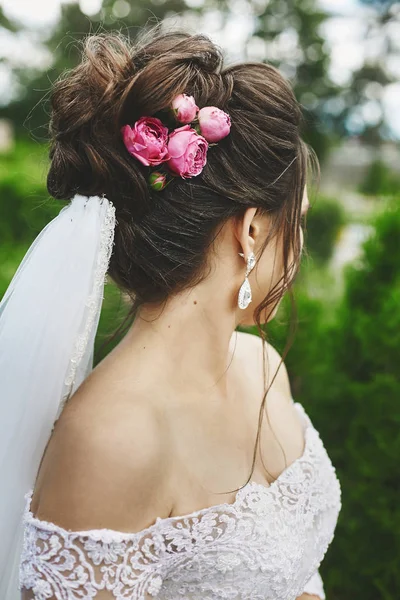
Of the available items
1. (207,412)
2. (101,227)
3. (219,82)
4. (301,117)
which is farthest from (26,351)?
(301,117)

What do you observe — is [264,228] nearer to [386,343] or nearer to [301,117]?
[301,117]

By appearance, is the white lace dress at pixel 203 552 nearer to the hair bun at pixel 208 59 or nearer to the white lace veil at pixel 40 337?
the white lace veil at pixel 40 337

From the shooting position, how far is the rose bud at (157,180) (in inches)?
59.2

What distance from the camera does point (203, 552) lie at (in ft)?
4.86

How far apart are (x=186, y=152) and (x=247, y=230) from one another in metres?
0.26

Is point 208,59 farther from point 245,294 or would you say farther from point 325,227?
point 325,227

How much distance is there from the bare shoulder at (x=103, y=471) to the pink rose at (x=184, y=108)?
690 millimetres

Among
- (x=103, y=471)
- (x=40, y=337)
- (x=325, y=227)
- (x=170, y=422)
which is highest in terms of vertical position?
(x=40, y=337)

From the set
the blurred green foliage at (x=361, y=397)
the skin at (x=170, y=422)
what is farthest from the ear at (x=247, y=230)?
the blurred green foliage at (x=361, y=397)

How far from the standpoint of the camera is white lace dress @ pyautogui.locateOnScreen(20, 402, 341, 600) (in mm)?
1333

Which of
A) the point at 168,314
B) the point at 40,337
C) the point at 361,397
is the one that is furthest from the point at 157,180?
the point at 361,397

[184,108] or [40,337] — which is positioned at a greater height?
[184,108]

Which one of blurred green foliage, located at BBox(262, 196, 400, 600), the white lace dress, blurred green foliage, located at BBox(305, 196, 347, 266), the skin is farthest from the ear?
blurred green foliage, located at BBox(305, 196, 347, 266)

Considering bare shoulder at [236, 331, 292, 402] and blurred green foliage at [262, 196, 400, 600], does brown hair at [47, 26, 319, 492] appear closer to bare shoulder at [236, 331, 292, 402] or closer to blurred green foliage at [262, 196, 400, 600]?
bare shoulder at [236, 331, 292, 402]
